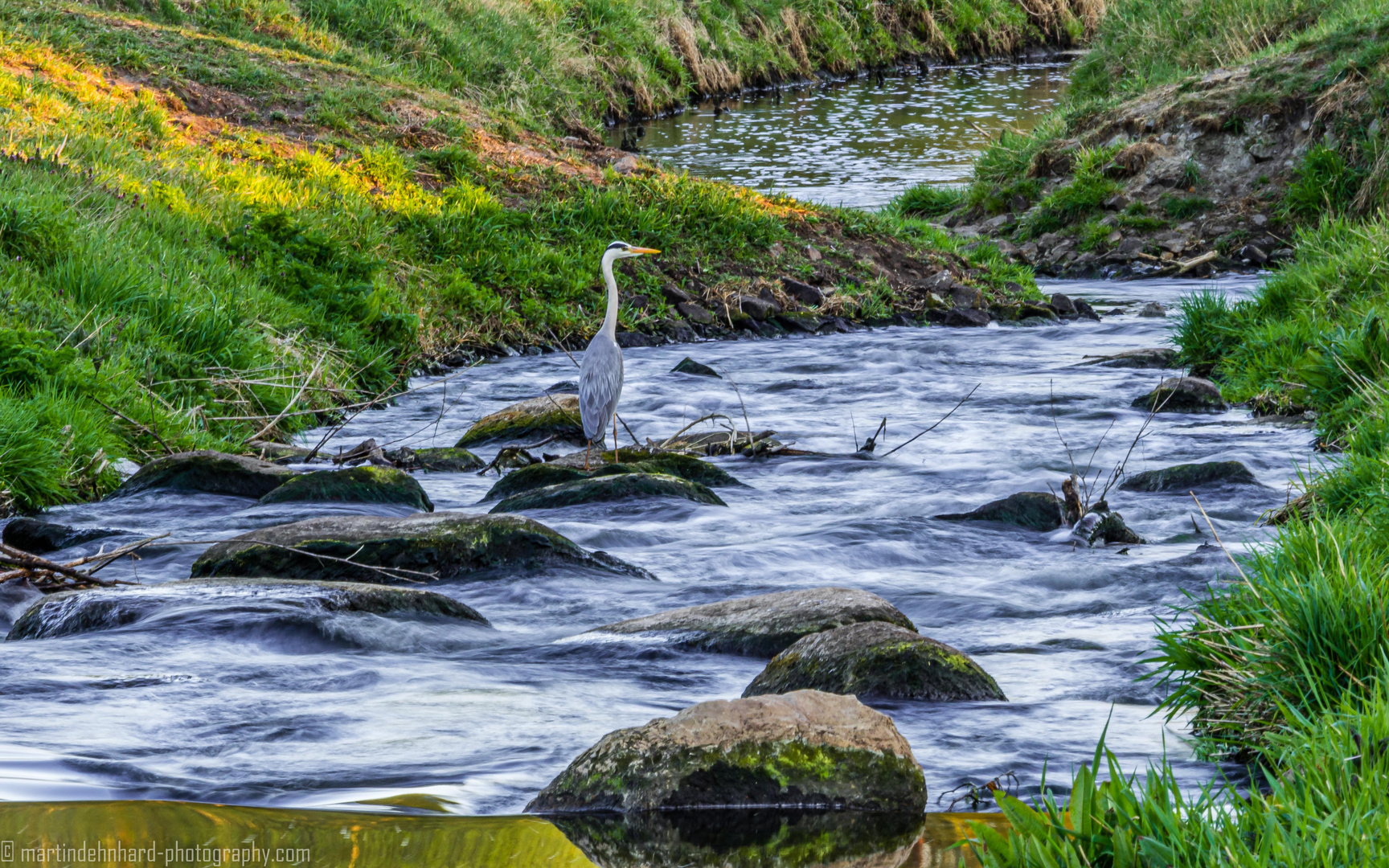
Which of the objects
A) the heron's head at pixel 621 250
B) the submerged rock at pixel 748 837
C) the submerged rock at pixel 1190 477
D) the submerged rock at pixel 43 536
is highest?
the heron's head at pixel 621 250

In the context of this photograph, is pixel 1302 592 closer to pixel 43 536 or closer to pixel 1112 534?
pixel 1112 534

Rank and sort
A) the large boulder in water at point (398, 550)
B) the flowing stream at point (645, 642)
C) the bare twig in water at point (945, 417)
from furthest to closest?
the bare twig in water at point (945, 417) < the large boulder in water at point (398, 550) < the flowing stream at point (645, 642)

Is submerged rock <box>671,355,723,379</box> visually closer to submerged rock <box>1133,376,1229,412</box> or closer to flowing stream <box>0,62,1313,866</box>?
flowing stream <box>0,62,1313,866</box>

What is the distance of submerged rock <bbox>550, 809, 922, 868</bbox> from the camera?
3.46 metres

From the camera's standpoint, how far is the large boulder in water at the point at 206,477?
27.3 feet

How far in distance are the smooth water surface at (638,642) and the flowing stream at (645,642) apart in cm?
2

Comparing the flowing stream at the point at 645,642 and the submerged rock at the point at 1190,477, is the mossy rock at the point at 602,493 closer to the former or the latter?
the flowing stream at the point at 645,642

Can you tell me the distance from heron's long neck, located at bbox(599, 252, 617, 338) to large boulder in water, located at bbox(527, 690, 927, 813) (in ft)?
20.4

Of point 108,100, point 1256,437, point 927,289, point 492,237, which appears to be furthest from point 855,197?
point 1256,437

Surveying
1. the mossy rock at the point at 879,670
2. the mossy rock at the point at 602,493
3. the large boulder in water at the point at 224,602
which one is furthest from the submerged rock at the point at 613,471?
the mossy rock at the point at 879,670

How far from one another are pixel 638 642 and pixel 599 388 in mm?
3825

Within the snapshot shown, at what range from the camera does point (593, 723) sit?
4.58m

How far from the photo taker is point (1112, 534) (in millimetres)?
7184

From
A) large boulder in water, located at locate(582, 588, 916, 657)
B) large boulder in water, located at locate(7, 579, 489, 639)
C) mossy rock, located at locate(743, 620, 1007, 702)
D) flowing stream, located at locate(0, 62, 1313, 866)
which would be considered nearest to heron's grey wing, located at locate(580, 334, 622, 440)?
flowing stream, located at locate(0, 62, 1313, 866)
